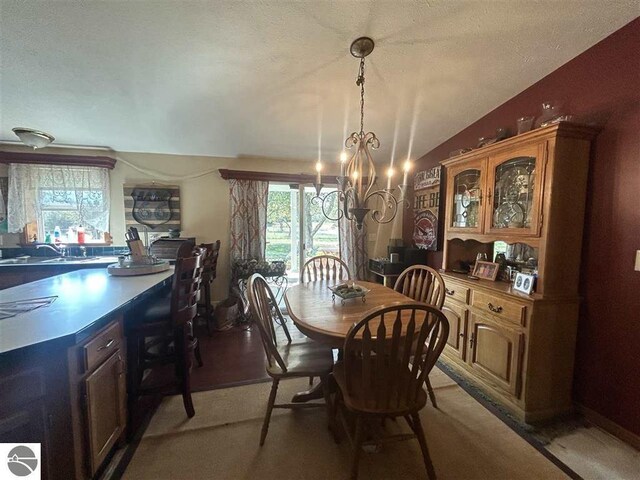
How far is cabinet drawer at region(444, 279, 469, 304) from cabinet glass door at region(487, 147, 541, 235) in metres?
0.55

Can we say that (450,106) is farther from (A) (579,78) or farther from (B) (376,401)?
(B) (376,401)

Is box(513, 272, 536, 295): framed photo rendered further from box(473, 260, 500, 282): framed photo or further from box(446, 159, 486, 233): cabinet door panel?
box(446, 159, 486, 233): cabinet door panel

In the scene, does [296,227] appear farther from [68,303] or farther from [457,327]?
[68,303]

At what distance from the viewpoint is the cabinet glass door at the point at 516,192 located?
69.1 inches

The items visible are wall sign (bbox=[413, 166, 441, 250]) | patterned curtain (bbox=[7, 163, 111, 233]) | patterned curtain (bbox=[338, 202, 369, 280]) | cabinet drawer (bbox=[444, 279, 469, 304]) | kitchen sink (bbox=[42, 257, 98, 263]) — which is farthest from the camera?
patterned curtain (bbox=[338, 202, 369, 280])

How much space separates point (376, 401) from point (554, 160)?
184 cm

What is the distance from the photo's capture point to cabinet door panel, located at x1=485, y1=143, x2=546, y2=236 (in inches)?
68.1

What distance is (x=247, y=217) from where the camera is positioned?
138 inches

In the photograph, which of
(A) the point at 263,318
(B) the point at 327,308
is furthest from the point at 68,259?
(B) the point at 327,308

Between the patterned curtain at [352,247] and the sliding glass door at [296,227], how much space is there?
13cm

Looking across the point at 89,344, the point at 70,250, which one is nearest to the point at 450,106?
the point at 89,344

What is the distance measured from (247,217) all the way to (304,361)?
2.35 meters

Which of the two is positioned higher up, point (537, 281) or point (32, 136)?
point (32, 136)

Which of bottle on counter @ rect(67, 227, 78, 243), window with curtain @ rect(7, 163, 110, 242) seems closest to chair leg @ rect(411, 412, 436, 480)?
window with curtain @ rect(7, 163, 110, 242)
